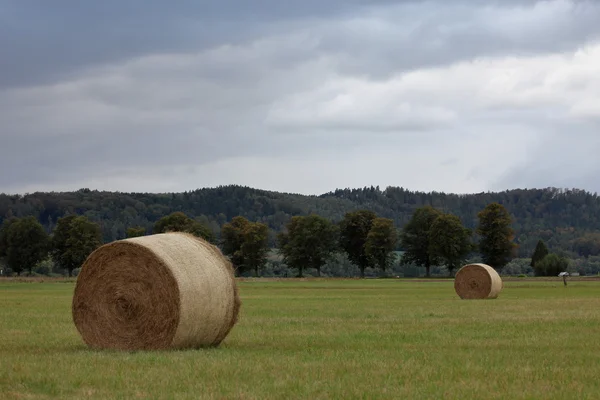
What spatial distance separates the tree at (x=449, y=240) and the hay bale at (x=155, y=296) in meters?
114

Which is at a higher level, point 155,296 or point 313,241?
point 313,241

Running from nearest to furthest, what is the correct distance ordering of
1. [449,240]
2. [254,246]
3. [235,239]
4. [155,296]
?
[155,296]
[449,240]
[254,246]
[235,239]

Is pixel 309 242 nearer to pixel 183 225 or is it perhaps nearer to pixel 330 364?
pixel 183 225

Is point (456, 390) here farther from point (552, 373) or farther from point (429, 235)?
point (429, 235)

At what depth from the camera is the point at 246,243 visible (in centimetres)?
14350

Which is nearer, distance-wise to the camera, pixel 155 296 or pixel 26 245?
pixel 155 296

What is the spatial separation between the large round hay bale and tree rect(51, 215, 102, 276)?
3621 inches

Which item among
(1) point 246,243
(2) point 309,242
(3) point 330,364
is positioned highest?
(2) point 309,242

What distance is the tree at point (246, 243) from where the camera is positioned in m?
144

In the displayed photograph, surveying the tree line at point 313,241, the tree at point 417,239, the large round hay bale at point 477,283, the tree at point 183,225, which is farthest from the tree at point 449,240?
the large round hay bale at point 477,283

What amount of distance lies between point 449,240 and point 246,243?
2964 centimetres

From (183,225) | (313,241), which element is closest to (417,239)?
(313,241)

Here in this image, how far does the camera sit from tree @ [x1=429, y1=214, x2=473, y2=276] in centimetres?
13500

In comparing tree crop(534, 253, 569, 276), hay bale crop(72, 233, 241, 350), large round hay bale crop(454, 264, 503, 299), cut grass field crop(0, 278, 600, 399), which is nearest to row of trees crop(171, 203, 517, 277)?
tree crop(534, 253, 569, 276)
